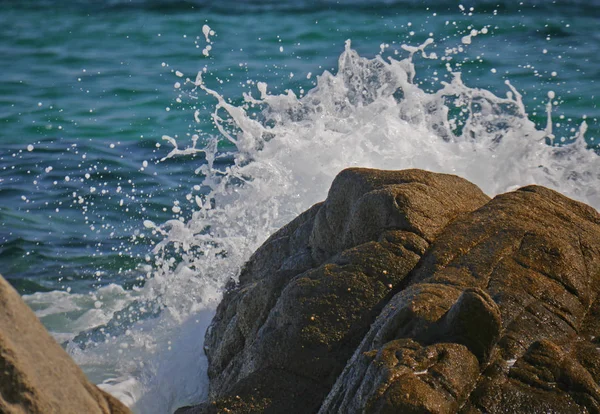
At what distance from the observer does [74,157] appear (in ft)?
34.7

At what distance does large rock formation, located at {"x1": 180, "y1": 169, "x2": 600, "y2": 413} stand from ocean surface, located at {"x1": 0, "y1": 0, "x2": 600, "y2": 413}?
144 cm

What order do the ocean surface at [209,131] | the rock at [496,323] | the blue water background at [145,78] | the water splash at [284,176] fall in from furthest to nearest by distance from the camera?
the blue water background at [145,78]
the ocean surface at [209,131]
the water splash at [284,176]
the rock at [496,323]

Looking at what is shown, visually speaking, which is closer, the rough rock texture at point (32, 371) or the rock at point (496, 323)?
the rough rock texture at point (32, 371)

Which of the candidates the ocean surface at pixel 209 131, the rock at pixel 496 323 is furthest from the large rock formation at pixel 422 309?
the ocean surface at pixel 209 131

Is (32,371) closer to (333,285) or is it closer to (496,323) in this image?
(496,323)

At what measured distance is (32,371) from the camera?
6.93ft

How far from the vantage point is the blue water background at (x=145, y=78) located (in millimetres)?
8766

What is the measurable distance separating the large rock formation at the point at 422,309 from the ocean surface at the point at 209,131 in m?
1.44

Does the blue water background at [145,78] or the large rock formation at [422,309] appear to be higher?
the large rock formation at [422,309]

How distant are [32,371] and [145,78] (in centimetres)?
1181

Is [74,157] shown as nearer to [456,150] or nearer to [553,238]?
[456,150]

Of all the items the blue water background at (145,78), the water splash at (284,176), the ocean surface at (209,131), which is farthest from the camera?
the blue water background at (145,78)

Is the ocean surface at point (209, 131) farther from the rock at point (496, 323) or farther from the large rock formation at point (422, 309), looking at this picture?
the rock at point (496, 323)

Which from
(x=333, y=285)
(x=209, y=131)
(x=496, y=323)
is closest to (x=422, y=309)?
(x=496, y=323)
